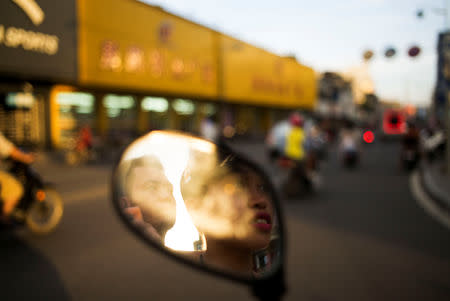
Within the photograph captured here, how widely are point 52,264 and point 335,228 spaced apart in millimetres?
3618

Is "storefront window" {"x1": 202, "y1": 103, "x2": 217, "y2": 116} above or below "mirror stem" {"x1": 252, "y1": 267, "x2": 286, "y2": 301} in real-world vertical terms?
above

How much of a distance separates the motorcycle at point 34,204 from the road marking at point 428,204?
5501mm

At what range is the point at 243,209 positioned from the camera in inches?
38.9

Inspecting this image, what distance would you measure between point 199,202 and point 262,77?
35.7 metres

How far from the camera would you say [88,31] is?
56.5ft

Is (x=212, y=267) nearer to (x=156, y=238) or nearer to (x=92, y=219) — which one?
(x=156, y=238)

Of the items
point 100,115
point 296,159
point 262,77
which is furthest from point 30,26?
point 262,77

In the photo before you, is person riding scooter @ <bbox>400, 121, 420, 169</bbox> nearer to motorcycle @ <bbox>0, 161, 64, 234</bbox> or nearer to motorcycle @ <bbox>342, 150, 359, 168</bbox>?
motorcycle @ <bbox>342, 150, 359, 168</bbox>

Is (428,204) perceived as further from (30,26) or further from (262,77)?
(262,77)

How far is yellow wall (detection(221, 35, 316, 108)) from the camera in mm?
31250

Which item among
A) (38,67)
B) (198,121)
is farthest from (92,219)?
(198,121)

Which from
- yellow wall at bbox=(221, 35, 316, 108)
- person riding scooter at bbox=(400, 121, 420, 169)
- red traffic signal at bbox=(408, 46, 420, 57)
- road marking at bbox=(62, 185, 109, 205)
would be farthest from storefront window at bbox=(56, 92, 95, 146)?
red traffic signal at bbox=(408, 46, 420, 57)

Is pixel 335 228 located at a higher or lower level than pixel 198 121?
lower

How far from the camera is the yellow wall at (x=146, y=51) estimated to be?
17922 millimetres
